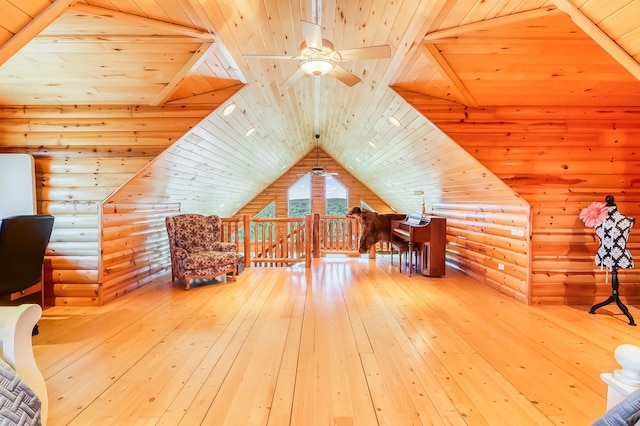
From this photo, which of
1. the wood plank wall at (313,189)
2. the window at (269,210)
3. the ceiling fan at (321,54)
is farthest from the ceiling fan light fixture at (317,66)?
the window at (269,210)

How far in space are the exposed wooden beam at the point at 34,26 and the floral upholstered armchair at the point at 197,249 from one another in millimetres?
3135

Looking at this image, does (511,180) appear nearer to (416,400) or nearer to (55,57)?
(416,400)

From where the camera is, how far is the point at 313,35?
197cm

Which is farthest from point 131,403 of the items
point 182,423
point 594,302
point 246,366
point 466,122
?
point 594,302

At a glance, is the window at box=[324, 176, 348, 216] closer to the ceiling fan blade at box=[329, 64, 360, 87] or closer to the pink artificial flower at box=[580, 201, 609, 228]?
A: the pink artificial flower at box=[580, 201, 609, 228]

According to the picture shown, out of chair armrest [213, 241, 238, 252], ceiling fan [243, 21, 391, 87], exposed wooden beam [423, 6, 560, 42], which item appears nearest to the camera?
ceiling fan [243, 21, 391, 87]

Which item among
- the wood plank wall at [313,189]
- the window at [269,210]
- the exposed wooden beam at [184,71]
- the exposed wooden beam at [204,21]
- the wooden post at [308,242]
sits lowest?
the wooden post at [308,242]

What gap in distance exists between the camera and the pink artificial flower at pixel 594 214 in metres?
3.22

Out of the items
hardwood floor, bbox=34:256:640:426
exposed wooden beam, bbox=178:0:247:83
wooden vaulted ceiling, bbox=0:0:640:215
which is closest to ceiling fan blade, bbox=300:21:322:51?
wooden vaulted ceiling, bbox=0:0:640:215

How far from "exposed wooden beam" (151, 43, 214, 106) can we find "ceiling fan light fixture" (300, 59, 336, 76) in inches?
37.2

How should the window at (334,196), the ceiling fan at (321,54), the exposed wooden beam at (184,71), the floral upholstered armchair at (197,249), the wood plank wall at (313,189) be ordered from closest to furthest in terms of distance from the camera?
the ceiling fan at (321,54) → the exposed wooden beam at (184,71) → the floral upholstered armchair at (197,249) → the wood plank wall at (313,189) → the window at (334,196)

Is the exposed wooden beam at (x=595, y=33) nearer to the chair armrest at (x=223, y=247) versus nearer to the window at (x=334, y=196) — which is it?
the chair armrest at (x=223, y=247)

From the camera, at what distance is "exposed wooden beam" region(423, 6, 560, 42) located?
2.11 m

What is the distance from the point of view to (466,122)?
3.50 meters
